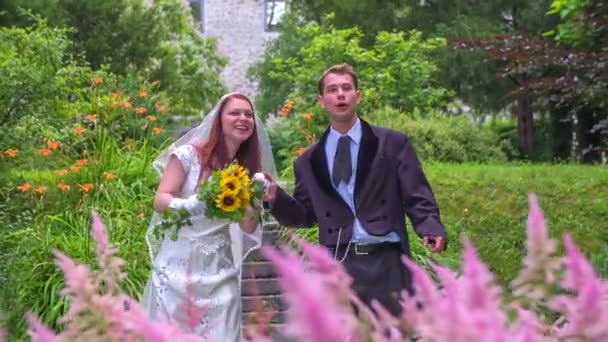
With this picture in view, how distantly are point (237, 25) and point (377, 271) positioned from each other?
29340 mm

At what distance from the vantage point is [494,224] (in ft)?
31.4

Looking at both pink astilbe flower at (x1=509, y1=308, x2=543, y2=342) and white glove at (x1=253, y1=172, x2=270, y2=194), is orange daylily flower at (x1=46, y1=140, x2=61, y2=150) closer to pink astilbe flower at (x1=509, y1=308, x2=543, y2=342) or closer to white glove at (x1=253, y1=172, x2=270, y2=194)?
white glove at (x1=253, y1=172, x2=270, y2=194)

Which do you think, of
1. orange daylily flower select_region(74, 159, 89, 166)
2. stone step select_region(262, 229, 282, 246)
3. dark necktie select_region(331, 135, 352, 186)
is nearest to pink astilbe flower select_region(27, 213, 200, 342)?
dark necktie select_region(331, 135, 352, 186)

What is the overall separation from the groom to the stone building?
2859 cm

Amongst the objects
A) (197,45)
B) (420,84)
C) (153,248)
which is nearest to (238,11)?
(197,45)

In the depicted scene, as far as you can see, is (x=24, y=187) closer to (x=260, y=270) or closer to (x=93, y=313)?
(x=260, y=270)

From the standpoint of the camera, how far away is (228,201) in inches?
187

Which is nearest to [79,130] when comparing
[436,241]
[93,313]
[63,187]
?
[63,187]

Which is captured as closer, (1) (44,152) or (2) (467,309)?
(2) (467,309)

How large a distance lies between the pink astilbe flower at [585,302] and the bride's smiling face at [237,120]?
3.88 m

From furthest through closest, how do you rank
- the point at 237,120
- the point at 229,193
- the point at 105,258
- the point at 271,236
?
the point at 271,236
the point at 237,120
the point at 229,193
the point at 105,258

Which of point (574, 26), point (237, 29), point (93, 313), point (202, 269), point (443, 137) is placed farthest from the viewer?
point (237, 29)

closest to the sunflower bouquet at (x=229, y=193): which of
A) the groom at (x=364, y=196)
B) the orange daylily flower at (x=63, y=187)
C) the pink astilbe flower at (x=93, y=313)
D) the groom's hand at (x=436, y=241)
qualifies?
the groom at (x=364, y=196)

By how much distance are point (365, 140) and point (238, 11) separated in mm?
29219
